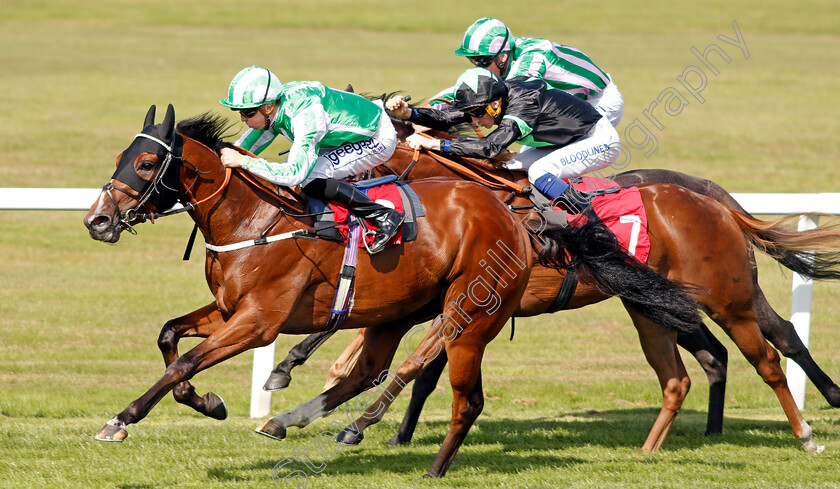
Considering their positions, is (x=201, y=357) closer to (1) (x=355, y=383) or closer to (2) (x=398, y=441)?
(1) (x=355, y=383)

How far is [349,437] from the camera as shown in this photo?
5441 millimetres

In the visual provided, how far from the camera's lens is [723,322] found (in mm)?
5758

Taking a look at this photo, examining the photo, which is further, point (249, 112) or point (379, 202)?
point (379, 202)

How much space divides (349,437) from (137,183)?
5.91 ft

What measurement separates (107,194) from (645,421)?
361 centimetres

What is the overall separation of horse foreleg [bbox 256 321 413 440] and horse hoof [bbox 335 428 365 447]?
25cm

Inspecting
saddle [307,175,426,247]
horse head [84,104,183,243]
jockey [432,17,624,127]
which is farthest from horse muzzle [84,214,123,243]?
jockey [432,17,624,127]

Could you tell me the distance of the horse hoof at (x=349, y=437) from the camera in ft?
17.8

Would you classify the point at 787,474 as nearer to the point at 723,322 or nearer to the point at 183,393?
the point at 723,322

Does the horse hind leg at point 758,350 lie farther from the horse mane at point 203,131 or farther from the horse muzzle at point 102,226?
the horse muzzle at point 102,226

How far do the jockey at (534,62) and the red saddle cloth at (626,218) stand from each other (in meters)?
1.01

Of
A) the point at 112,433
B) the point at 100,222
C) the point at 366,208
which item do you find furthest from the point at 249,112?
the point at 112,433

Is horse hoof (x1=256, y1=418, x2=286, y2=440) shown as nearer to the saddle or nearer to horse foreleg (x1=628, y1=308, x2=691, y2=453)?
the saddle

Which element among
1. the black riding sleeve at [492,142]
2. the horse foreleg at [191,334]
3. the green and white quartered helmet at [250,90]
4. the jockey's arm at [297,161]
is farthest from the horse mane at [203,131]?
the black riding sleeve at [492,142]
